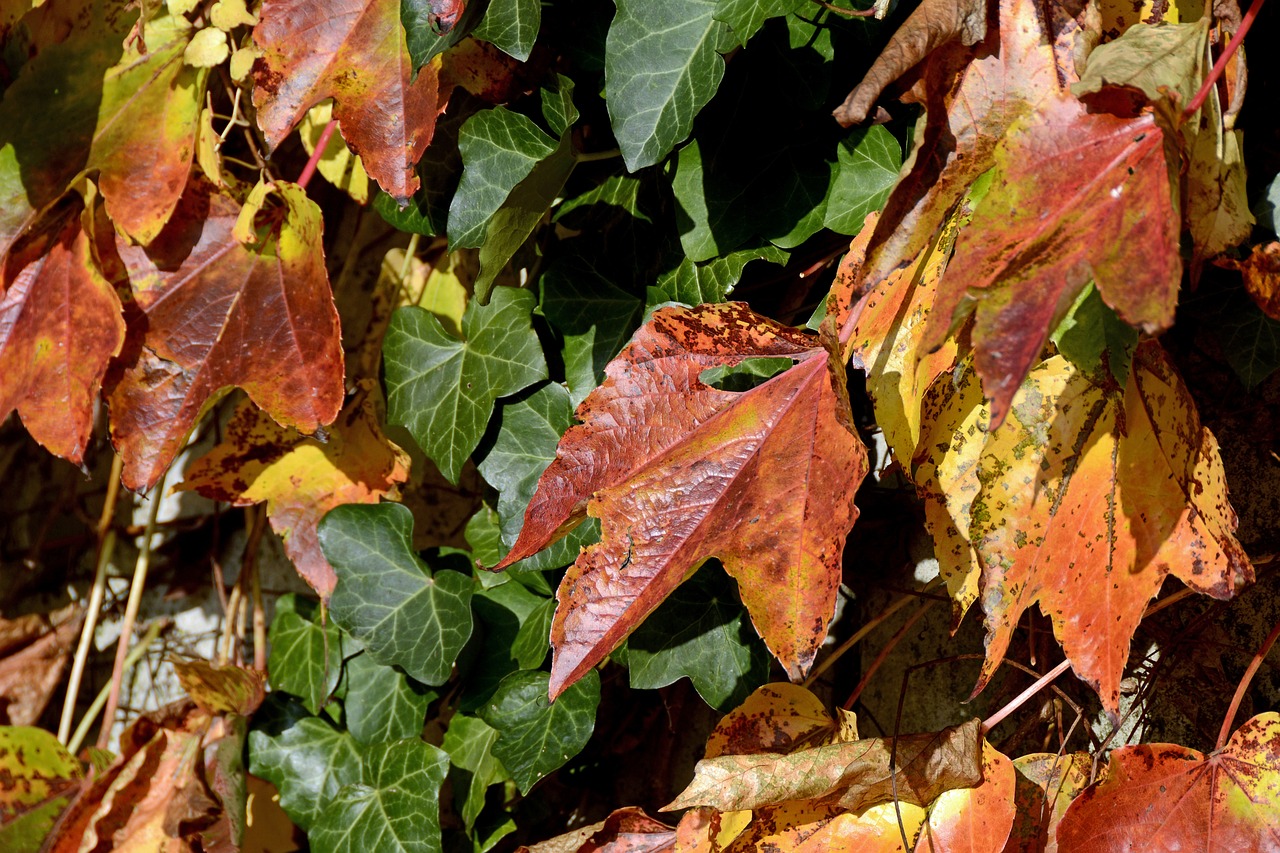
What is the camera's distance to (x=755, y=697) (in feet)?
2.33

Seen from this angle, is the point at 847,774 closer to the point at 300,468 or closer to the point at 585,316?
the point at 585,316

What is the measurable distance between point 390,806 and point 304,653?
8.9 inches

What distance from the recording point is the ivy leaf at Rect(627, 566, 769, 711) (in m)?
0.80

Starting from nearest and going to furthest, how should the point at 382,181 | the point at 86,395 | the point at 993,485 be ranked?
the point at 993,485 < the point at 382,181 < the point at 86,395

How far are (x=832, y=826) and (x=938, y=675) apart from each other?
0.80ft

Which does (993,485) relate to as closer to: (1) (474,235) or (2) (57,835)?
(1) (474,235)

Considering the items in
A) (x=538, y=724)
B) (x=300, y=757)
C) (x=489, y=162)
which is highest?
(x=489, y=162)

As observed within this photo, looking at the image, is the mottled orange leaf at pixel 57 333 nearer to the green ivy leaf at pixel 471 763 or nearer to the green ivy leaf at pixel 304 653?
the green ivy leaf at pixel 304 653

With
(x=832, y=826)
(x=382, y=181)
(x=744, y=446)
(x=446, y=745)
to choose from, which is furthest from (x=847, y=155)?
(x=446, y=745)

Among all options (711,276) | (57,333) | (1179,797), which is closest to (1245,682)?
(1179,797)

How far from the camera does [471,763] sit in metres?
0.99

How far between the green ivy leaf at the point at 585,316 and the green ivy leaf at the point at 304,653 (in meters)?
0.44

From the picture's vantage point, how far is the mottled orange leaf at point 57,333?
0.90 metres

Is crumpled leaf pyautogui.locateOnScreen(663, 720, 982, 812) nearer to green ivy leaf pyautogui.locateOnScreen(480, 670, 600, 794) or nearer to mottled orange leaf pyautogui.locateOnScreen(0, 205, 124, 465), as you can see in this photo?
green ivy leaf pyautogui.locateOnScreen(480, 670, 600, 794)
